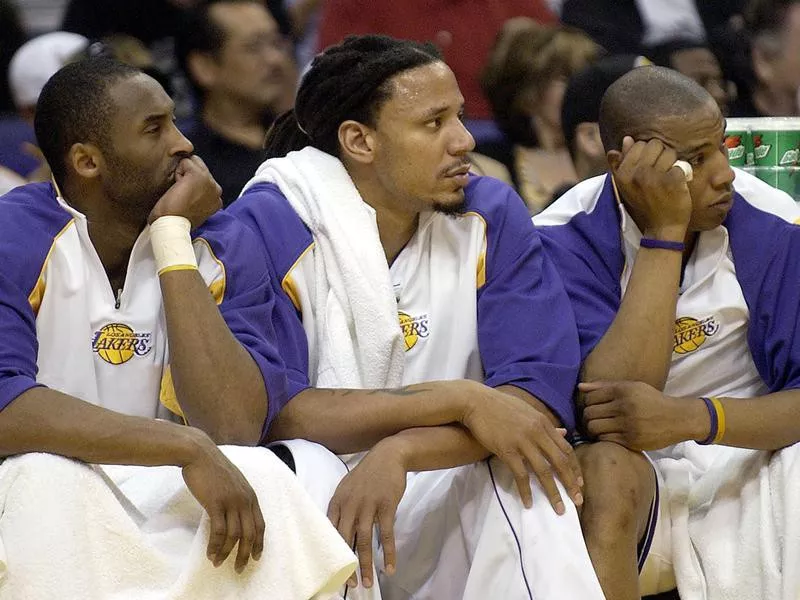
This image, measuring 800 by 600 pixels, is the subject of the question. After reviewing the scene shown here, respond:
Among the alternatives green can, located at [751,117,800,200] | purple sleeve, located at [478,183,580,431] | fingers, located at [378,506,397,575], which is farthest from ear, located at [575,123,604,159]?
fingers, located at [378,506,397,575]

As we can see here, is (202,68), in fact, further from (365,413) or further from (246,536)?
(246,536)

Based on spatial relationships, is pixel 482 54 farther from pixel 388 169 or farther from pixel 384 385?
pixel 384 385

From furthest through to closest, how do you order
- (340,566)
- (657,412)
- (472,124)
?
(472,124)
(657,412)
(340,566)

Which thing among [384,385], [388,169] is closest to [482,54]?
[388,169]

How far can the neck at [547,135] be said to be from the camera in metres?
4.84

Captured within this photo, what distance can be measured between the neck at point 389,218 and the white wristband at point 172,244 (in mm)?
523

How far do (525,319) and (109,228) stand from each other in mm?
887

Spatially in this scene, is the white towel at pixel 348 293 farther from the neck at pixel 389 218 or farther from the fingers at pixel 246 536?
the fingers at pixel 246 536

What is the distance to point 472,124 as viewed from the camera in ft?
15.9

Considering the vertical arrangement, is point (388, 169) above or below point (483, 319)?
above

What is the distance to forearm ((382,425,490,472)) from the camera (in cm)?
272

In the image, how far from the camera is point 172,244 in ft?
9.03

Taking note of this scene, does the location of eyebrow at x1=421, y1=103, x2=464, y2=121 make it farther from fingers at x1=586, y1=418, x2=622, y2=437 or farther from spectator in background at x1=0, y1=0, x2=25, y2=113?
spectator in background at x1=0, y1=0, x2=25, y2=113

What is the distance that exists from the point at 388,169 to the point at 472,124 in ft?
5.71
